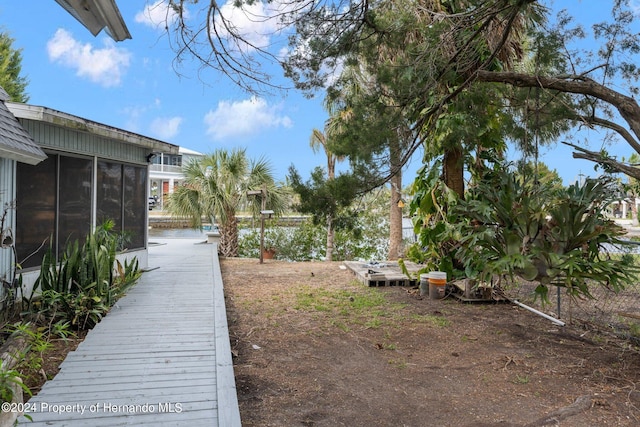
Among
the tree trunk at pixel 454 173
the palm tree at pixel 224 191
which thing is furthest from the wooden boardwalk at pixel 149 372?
the palm tree at pixel 224 191

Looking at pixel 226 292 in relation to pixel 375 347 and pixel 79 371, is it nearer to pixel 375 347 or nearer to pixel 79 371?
pixel 375 347

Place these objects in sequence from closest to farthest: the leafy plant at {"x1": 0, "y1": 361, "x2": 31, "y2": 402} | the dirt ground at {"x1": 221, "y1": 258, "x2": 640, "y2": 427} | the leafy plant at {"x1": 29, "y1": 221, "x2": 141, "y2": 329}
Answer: the leafy plant at {"x1": 0, "y1": 361, "x2": 31, "y2": 402} < the dirt ground at {"x1": 221, "y1": 258, "x2": 640, "y2": 427} < the leafy plant at {"x1": 29, "y1": 221, "x2": 141, "y2": 329}

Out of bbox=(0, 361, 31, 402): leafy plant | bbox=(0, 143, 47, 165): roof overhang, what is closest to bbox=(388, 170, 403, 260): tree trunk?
bbox=(0, 143, 47, 165): roof overhang

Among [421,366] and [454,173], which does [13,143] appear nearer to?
[421,366]

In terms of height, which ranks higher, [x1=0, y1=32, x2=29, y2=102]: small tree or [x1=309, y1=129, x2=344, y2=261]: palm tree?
[x1=0, y1=32, x2=29, y2=102]: small tree

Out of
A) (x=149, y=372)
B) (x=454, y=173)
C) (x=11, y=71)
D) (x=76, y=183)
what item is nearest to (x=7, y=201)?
(x=76, y=183)

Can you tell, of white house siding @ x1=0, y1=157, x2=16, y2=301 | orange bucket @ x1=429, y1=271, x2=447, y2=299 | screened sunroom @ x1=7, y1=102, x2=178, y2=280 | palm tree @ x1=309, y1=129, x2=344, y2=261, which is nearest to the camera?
white house siding @ x1=0, y1=157, x2=16, y2=301

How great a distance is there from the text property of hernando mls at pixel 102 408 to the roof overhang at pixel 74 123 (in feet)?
12.7

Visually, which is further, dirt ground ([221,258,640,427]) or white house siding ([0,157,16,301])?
white house siding ([0,157,16,301])

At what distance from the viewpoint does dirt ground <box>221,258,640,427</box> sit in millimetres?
3783

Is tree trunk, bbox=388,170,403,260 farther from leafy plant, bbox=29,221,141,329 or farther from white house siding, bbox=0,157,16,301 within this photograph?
white house siding, bbox=0,157,16,301

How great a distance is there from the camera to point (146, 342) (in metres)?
4.88

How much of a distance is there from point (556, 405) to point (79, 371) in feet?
13.6

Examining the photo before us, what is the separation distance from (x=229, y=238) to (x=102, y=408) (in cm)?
1162
